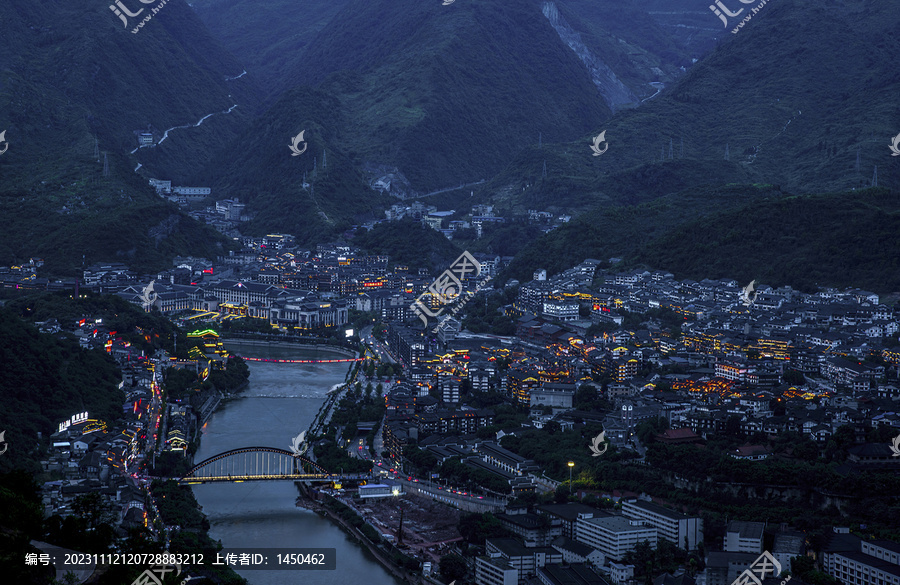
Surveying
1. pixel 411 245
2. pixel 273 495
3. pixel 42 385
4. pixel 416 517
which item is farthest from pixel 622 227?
pixel 416 517

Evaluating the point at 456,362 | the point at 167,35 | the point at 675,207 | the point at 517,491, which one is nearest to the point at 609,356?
the point at 456,362

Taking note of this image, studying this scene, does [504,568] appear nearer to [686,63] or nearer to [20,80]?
[20,80]

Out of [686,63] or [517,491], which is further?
[686,63]

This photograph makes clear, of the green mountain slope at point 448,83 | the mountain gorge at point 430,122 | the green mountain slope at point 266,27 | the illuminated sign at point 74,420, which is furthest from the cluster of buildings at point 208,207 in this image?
the illuminated sign at point 74,420

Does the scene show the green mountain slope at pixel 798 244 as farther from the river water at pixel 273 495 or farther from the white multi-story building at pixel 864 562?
the white multi-story building at pixel 864 562

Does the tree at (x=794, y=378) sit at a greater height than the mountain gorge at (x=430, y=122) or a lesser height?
lesser

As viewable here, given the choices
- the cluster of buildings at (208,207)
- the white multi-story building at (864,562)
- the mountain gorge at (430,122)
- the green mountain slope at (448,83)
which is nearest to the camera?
the white multi-story building at (864,562)

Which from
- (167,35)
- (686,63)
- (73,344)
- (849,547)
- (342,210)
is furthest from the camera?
(686,63)
